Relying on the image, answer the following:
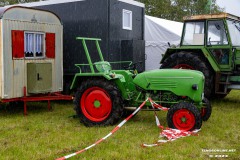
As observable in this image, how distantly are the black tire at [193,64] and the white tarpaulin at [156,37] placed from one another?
494cm

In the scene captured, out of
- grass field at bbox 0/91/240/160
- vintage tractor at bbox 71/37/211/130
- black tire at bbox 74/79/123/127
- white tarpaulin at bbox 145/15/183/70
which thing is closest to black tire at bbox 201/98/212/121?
vintage tractor at bbox 71/37/211/130

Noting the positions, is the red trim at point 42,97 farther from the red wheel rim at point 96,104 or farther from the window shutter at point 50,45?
the red wheel rim at point 96,104

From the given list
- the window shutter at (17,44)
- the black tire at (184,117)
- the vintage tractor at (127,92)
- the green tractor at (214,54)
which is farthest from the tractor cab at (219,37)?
the window shutter at (17,44)

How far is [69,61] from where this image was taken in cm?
885

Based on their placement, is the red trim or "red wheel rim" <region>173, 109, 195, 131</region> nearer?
"red wheel rim" <region>173, 109, 195, 131</region>

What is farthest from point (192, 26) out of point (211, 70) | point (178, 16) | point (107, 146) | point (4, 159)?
point (178, 16)

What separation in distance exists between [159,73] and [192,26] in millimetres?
3320

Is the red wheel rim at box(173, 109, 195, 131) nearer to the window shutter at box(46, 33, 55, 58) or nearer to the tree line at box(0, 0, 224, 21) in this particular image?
the window shutter at box(46, 33, 55, 58)

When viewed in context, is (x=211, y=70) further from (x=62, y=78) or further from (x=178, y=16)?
(x=178, y=16)

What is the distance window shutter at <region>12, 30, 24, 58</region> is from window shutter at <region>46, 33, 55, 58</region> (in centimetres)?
72

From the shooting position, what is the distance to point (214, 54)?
855 centimetres

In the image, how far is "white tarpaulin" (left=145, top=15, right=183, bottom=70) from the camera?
13797 millimetres

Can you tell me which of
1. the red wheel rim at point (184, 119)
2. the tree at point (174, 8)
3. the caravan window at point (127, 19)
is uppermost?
the tree at point (174, 8)

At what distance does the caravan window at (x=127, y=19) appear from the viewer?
894 centimetres
